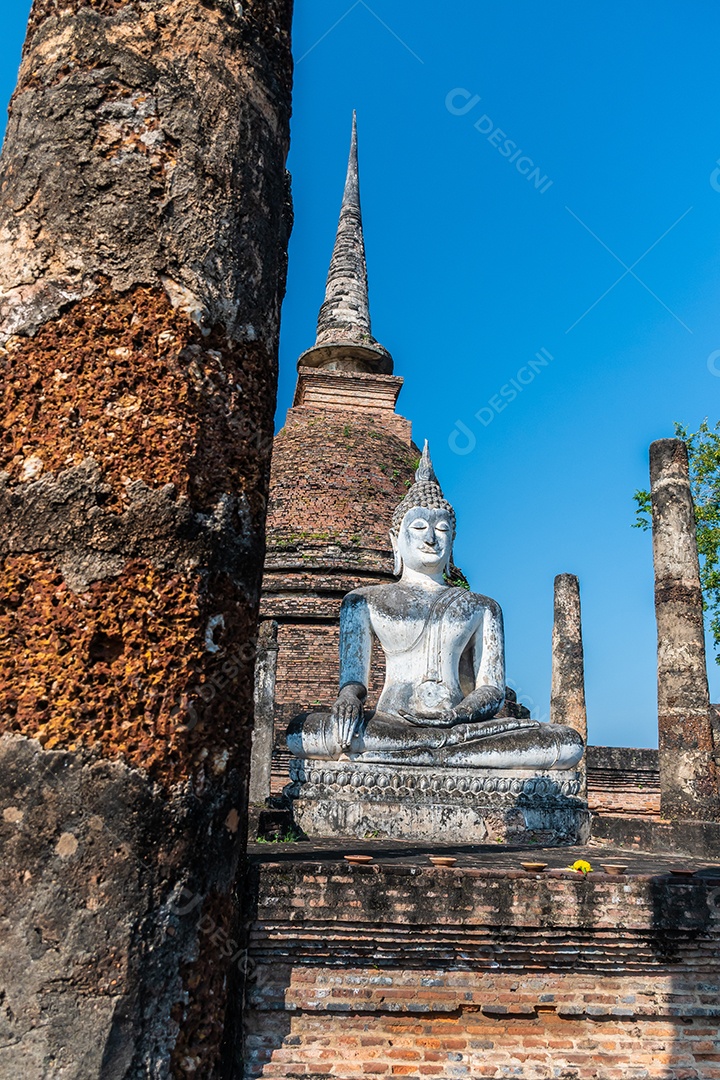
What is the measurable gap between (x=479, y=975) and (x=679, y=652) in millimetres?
8969

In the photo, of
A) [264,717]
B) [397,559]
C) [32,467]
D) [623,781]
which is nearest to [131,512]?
[32,467]

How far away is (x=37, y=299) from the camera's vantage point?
7.53 ft

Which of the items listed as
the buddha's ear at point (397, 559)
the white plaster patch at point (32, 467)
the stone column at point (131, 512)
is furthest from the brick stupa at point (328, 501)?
the white plaster patch at point (32, 467)

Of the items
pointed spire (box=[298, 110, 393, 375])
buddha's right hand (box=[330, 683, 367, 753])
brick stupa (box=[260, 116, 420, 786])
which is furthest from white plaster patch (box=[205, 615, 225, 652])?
pointed spire (box=[298, 110, 393, 375])

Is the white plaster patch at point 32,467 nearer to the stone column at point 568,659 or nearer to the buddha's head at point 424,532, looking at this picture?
the buddha's head at point 424,532

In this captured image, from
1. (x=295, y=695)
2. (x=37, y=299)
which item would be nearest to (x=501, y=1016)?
(x=37, y=299)

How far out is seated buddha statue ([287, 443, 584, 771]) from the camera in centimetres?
655

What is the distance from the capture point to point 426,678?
744 centimetres

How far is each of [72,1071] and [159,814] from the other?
1.60ft

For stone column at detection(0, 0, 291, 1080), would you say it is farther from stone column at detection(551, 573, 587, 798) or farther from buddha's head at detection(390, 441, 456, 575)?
stone column at detection(551, 573, 587, 798)

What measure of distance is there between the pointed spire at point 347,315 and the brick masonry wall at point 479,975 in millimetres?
20476

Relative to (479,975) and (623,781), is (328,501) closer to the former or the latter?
(623,781)

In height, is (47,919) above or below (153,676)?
below

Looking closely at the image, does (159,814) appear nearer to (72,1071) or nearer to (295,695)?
(72,1071)
